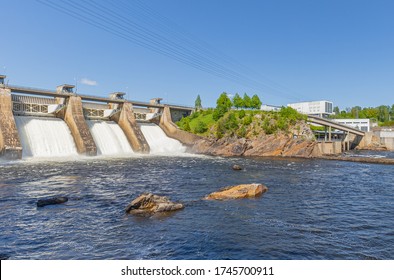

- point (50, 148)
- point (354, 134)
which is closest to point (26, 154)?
point (50, 148)

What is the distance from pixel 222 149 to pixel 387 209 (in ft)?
208

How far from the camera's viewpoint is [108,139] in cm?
8369

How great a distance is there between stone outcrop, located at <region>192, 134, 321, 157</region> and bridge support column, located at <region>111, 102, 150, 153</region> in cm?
1701

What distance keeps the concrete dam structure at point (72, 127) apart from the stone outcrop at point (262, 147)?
9.81 m

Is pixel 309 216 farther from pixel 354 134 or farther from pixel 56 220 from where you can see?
pixel 354 134

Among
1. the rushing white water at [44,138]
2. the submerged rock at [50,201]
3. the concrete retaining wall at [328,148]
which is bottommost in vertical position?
the submerged rock at [50,201]

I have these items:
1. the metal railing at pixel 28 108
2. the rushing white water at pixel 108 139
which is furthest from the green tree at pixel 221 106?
the metal railing at pixel 28 108

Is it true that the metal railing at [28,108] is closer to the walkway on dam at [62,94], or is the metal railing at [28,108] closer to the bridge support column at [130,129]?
the walkway on dam at [62,94]

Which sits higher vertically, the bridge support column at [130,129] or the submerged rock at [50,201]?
the bridge support column at [130,129]

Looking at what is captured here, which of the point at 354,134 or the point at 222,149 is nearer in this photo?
the point at 222,149

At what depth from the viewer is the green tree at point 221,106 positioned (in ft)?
375

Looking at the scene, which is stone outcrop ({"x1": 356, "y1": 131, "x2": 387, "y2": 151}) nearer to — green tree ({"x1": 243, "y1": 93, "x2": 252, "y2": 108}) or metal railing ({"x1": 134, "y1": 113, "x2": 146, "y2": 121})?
green tree ({"x1": 243, "y1": 93, "x2": 252, "y2": 108})

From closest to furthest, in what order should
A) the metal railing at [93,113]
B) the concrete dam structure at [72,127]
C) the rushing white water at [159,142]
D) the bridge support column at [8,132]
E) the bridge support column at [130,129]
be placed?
1. the bridge support column at [8,132]
2. the concrete dam structure at [72,127]
3. the bridge support column at [130,129]
4. the metal railing at [93,113]
5. the rushing white water at [159,142]

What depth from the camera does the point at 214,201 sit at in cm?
3111
